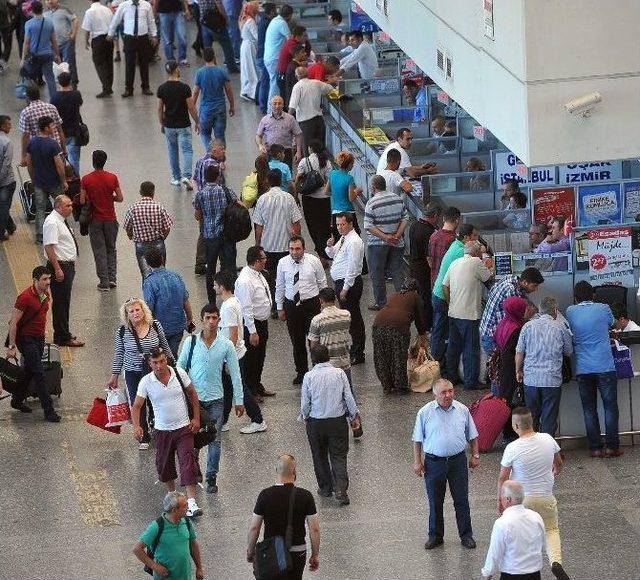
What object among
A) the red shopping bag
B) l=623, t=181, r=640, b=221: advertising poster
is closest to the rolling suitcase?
the red shopping bag

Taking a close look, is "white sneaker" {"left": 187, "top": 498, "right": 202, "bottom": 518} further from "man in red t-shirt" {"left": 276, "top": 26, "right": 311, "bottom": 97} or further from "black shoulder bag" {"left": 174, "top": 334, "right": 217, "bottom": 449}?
"man in red t-shirt" {"left": 276, "top": 26, "right": 311, "bottom": 97}

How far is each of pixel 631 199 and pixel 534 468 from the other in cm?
640

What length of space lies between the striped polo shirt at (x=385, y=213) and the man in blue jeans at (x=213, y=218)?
5.01 feet

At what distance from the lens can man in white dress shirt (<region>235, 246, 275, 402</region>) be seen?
613 inches

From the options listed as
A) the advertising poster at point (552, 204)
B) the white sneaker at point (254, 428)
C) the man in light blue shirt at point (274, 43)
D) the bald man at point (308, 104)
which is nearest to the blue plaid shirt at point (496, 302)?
the white sneaker at point (254, 428)

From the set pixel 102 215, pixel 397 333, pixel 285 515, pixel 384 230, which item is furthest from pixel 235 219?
pixel 285 515

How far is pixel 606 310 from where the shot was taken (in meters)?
14.3

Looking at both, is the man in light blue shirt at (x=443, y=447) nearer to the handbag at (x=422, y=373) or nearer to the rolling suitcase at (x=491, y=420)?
the rolling suitcase at (x=491, y=420)

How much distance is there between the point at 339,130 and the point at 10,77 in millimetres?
9524

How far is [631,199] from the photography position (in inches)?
700

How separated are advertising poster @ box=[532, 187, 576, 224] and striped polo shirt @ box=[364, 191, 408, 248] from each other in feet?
4.65

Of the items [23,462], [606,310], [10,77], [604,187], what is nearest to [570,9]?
[606,310]

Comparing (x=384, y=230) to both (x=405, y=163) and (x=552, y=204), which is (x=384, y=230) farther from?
(x=405, y=163)

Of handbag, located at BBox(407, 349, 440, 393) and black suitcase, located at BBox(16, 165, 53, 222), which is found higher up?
black suitcase, located at BBox(16, 165, 53, 222)
